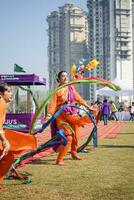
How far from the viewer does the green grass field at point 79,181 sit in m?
5.28

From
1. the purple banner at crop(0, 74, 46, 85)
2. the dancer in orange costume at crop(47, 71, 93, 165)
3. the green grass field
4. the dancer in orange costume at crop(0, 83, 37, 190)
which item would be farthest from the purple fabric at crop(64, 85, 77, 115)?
the purple banner at crop(0, 74, 46, 85)

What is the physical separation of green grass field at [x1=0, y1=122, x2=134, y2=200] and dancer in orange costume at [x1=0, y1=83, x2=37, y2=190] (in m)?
0.35

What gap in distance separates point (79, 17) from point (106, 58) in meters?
21.0

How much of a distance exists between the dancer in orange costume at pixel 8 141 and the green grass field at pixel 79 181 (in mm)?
349

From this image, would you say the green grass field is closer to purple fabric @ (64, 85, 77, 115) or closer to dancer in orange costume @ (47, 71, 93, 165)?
dancer in orange costume @ (47, 71, 93, 165)

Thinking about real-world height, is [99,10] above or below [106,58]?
above

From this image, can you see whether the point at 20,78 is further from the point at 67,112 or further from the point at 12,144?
the point at 12,144

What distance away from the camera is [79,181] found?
6203mm

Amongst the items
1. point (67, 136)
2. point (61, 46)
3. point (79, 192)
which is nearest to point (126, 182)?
point (79, 192)

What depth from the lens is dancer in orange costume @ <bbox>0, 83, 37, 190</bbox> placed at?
5.34 meters

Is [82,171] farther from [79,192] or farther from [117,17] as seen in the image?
[117,17]

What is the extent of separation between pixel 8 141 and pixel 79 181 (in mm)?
1271

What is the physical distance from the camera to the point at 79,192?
5.46m

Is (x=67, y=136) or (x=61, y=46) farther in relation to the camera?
(x=61, y=46)
